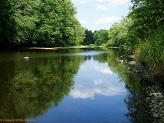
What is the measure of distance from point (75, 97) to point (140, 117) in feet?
13.4

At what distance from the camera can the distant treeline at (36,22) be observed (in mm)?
45031

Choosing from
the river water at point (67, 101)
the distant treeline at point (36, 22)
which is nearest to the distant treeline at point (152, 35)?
the river water at point (67, 101)

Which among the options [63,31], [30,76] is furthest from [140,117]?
[63,31]

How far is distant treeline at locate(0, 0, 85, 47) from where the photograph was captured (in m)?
45.0

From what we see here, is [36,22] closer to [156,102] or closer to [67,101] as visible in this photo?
[67,101]

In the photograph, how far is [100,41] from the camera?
16500 cm

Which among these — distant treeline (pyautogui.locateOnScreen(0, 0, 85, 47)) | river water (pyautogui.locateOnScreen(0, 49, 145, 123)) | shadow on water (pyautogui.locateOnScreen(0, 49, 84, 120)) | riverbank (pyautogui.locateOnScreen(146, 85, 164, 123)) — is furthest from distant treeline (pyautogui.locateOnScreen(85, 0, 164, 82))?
distant treeline (pyautogui.locateOnScreen(0, 0, 85, 47))

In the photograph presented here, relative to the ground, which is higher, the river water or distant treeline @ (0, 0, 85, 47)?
distant treeline @ (0, 0, 85, 47)

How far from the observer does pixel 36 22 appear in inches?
2299

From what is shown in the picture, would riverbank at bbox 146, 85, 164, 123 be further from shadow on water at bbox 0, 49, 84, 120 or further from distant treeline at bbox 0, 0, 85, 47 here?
distant treeline at bbox 0, 0, 85, 47

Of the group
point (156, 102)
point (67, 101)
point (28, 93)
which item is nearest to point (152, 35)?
point (156, 102)

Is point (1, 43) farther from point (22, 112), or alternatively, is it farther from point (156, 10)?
point (22, 112)

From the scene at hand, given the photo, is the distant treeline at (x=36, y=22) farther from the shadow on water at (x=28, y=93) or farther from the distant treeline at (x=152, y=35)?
the shadow on water at (x=28, y=93)

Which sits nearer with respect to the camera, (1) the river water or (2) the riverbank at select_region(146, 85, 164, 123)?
(2) the riverbank at select_region(146, 85, 164, 123)
